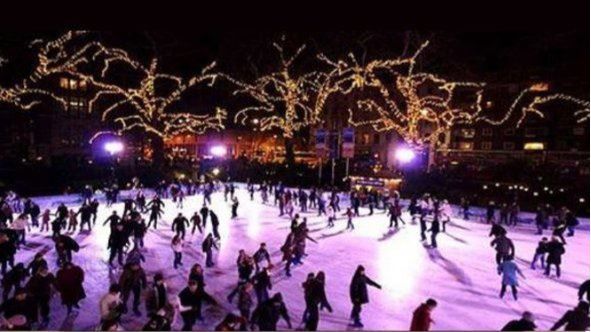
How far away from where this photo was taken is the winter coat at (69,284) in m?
10.6

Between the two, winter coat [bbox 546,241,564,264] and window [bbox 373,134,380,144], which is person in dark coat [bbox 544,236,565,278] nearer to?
winter coat [bbox 546,241,564,264]

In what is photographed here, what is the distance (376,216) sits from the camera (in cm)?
2473

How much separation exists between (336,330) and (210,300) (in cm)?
230

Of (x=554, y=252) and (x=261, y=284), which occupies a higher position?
(x=554, y=252)

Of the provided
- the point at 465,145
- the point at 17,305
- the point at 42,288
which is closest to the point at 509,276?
the point at 42,288

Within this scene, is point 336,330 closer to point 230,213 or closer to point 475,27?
point 475,27

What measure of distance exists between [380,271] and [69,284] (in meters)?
7.51

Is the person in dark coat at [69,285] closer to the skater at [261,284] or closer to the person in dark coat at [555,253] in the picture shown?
the skater at [261,284]

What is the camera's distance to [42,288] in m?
10.1

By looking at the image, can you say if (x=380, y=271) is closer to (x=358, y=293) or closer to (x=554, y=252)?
(x=554, y=252)

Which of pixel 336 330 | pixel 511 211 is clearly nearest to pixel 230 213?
pixel 511 211

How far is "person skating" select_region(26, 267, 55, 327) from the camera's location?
999cm

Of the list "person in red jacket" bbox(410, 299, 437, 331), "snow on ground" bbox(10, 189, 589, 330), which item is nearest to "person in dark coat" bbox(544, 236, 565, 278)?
"snow on ground" bbox(10, 189, 589, 330)

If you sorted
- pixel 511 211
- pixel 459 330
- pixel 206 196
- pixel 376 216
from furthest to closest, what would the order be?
1. pixel 206 196
2. pixel 376 216
3. pixel 511 211
4. pixel 459 330
